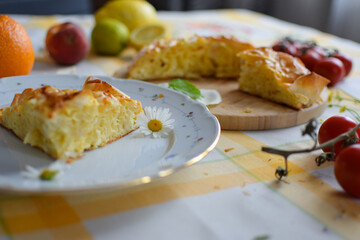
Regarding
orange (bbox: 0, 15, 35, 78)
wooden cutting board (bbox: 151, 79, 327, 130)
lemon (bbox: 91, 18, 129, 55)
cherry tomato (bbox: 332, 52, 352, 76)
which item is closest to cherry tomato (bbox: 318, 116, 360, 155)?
wooden cutting board (bbox: 151, 79, 327, 130)

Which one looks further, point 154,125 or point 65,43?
point 65,43

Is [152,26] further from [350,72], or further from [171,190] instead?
[171,190]

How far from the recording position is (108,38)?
296 cm

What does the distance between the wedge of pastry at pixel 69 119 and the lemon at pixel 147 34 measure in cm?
155

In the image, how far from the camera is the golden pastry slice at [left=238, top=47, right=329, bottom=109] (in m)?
1.94

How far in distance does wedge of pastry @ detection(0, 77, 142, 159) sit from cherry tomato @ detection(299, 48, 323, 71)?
1.47m

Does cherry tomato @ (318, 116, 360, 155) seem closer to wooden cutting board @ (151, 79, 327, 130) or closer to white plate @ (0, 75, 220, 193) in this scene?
wooden cutting board @ (151, 79, 327, 130)

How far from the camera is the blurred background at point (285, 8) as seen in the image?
17.0 ft

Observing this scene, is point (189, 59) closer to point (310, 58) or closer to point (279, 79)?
point (279, 79)

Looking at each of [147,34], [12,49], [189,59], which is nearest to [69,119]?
[12,49]

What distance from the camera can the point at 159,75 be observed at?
8.02ft

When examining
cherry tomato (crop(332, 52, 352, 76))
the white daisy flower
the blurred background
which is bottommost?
the blurred background

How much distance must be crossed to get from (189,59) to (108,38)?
2.64 feet

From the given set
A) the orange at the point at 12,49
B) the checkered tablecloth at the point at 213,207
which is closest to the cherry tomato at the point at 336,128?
the checkered tablecloth at the point at 213,207
